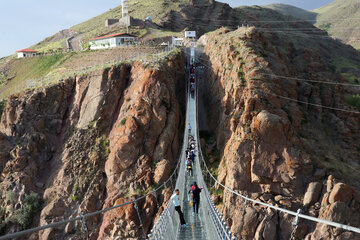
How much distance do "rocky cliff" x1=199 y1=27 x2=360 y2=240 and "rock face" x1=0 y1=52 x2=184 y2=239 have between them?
341 cm

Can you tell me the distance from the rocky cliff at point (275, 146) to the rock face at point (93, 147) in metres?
3.41

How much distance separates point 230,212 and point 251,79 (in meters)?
7.37

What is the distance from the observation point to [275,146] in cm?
1396

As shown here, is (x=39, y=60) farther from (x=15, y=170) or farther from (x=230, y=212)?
(x=230, y=212)

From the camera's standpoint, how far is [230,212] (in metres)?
13.2

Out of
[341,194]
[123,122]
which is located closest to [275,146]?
[341,194]

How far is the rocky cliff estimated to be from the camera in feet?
42.0

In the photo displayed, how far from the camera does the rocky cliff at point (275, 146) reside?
12.8 m

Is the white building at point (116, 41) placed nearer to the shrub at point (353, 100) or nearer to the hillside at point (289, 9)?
the shrub at point (353, 100)

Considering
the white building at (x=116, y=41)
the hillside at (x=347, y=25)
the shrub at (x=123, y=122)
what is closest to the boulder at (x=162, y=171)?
the shrub at (x=123, y=122)

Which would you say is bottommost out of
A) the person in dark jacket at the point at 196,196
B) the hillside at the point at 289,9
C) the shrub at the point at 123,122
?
the person in dark jacket at the point at 196,196

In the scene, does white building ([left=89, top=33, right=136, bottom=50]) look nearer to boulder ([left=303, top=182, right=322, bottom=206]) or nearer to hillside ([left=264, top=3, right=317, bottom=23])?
boulder ([left=303, top=182, right=322, bottom=206])

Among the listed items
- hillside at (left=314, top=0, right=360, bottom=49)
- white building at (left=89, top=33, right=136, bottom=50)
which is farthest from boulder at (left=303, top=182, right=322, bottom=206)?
hillside at (left=314, top=0, right=360, bottom=49)

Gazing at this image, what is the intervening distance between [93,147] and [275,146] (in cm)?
1057
